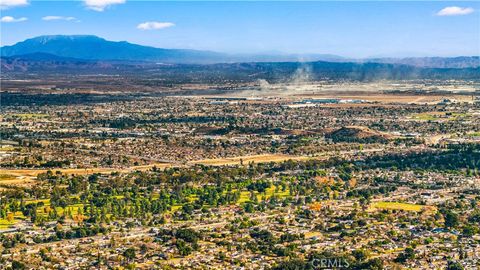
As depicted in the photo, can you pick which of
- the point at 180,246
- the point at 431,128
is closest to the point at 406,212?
the point at 180,246

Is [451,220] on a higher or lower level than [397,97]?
higher

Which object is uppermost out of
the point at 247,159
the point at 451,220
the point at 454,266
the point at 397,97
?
the point at 451,220

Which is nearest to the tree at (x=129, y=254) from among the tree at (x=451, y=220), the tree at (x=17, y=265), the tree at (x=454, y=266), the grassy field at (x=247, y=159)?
the tree at (x=17, y=265)

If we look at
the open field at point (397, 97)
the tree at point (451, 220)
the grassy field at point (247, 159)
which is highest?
the tree at point (451, 220)

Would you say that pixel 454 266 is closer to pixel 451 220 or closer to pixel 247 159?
pixel 451 220

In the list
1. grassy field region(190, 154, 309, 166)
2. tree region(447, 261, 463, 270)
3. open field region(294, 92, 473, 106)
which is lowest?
open field region(294, 92, 473, 106)

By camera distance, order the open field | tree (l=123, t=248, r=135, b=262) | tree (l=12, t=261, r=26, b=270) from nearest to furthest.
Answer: tree (l=12, t=261, r=26, b=270), tree (l=123, t=248, r=135, b=262), the open field

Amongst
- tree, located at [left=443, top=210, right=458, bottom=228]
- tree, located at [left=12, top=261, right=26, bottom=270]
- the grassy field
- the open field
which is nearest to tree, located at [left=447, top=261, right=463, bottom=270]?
tree, located at [left=443, top=210, right=458, bottom=228]

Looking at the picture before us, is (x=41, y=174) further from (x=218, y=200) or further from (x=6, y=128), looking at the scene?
(x=6, y=128)

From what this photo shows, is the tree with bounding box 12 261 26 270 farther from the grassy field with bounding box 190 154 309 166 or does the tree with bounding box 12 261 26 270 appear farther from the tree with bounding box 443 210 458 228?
the grassy field with bounding box 190 154 309 166

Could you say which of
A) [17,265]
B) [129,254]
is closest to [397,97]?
[129,254]

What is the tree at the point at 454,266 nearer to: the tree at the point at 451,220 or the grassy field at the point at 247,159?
the tree at the point at 451,220
